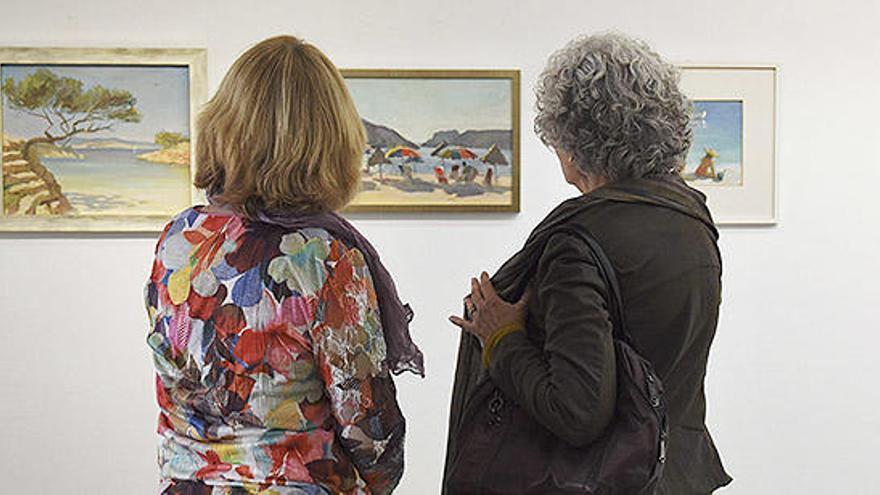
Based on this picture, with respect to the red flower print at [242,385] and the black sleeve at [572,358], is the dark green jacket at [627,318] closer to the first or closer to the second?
the black sleeve at [572,358]

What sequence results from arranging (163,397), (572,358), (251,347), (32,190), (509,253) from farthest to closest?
1. (509,253)
2. (32,190)
3. (163,397)
4. (251,347)
5. (572,358)

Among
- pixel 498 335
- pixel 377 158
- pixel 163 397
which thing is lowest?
pixel 163 397

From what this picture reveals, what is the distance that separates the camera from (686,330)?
71.7 inches

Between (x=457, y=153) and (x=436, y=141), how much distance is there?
78mm

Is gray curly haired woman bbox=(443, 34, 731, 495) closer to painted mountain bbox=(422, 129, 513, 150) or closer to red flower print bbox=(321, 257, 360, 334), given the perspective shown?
red flower print bbox=(321, 257, 360, 334)

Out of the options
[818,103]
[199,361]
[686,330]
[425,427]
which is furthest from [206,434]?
[818,103]

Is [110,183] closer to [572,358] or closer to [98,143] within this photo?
[98,143]

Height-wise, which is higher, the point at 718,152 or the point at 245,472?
the point at 718,152

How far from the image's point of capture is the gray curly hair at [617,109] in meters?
1.85

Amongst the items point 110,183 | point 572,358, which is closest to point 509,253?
point 110,183

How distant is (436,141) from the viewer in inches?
Result: 147

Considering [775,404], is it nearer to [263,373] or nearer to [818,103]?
[818,103]

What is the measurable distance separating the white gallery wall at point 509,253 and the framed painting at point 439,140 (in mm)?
50

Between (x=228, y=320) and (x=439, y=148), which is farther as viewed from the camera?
(x=439, y=148)
